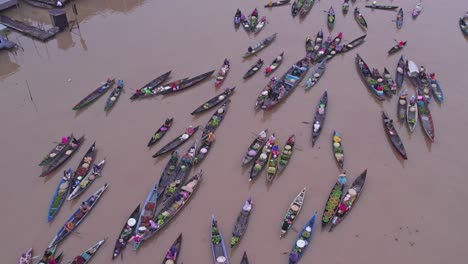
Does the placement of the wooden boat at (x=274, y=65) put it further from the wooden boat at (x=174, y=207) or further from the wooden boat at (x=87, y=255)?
the wooden boat at (x=87, y=255)

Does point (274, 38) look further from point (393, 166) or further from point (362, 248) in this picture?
point (362, 248)

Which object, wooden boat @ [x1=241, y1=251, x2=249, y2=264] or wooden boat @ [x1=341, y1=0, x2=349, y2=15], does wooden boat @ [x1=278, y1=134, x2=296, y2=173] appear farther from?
wooden boat @ [x1=341, y1=0, x2=349, y2=15]

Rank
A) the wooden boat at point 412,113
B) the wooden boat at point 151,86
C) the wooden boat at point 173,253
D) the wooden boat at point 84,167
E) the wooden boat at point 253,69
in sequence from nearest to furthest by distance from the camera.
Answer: the wooden boat at point 173,253 → the wooden boat at point 84,167 → the wooden boat at point 412,113 → the wooden boat at point 151,86 → the wooden boat at point 253,69

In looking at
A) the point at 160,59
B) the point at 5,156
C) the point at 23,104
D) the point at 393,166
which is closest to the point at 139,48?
the point at 160,59

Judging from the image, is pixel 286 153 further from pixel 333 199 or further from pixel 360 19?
pixel 360 19

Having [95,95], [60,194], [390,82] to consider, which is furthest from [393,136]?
[95,95]

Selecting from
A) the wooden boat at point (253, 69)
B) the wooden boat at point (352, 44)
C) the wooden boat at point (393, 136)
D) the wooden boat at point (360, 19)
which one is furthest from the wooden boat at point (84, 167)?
the wooden boat at point (360, 19)
